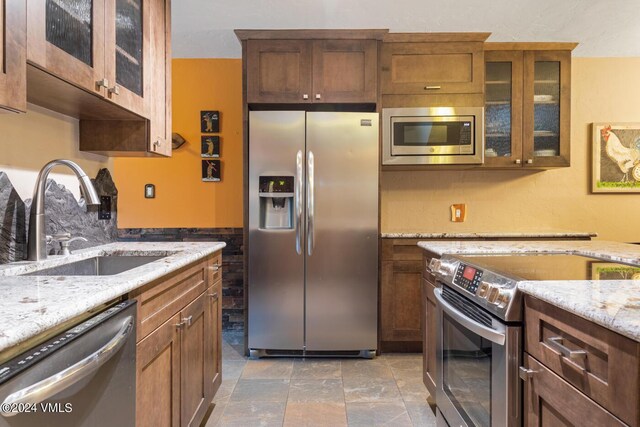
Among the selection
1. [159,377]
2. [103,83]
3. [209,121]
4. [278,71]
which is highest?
[278,71]

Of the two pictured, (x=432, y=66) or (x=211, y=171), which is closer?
(x=432, y=66)

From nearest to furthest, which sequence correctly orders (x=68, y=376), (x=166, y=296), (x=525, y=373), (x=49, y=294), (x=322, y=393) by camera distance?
(x=68, y=376), (x=49, y=294), (x=525, y=373), (x=166, y=296), (x=322, y=393)

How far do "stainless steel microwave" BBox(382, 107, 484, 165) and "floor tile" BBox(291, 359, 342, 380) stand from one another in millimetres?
1549

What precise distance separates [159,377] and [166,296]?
27 cm

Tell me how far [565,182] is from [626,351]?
3.22 meters

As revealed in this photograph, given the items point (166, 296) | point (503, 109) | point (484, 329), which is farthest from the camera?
point (503, 109)

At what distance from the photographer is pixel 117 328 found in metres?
1.00

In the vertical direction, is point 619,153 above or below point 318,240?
above

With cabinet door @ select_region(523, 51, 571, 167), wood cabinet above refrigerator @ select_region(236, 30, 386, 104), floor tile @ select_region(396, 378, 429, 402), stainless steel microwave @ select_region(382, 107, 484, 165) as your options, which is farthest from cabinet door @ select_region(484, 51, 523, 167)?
floor tile @ select_region(396, 378, 429, 402)

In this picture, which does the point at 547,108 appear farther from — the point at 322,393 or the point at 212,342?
the point at 212,342

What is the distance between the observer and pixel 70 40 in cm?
125

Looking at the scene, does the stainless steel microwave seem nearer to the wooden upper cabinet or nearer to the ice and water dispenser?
the wooden upper cabinet

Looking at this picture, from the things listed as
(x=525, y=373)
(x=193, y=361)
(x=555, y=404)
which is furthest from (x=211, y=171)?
(x=555, y=404)

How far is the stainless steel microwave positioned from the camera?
2.89 m
